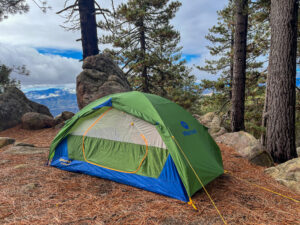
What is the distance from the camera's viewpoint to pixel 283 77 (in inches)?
195

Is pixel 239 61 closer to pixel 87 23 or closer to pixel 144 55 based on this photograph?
→ pixel 144 55

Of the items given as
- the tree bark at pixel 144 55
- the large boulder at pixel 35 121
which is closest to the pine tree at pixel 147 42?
the tree bark at pixel 144 55

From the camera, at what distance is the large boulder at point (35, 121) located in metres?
9.20

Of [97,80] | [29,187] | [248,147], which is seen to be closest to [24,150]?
[29,187]

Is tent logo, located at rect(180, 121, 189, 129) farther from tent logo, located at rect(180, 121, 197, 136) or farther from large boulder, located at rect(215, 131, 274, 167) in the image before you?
large boulder, located at rect(215, 131, 274, 167)

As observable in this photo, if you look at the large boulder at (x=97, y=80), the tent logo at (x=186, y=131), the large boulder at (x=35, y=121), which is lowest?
the large boulder at (x=35, y=121)

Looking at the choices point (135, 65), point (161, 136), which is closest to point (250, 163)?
point (161, 136)

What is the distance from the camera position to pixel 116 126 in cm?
422

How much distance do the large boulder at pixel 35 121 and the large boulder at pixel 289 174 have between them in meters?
9.15

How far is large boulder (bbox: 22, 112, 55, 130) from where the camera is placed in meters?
9.20

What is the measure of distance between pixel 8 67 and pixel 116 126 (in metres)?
10.5

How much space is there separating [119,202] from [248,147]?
421cm

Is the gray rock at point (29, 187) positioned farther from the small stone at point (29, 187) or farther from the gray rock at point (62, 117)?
the gray rock at point (62, 117)

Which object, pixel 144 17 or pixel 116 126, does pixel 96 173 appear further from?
pixel 144 17
